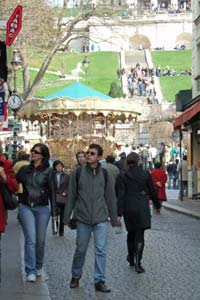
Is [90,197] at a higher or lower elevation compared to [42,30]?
lower

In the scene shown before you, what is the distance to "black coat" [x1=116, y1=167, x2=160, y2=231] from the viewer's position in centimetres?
1162

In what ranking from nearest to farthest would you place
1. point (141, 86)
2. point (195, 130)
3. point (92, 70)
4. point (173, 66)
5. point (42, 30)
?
1. point (195, 130)
2. point (42, 30)
3. point (141, 86)
4. point (92, 70)
5. point (173, 66)

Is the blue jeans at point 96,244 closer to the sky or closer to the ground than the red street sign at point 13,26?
Result: closer to the ground

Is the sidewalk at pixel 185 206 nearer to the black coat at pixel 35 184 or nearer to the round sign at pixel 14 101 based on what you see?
the round sign at pixel 14 101

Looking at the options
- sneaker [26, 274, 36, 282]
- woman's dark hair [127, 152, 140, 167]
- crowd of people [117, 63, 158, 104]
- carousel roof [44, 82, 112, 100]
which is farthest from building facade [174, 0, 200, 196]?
crowd of people [117, 63, 158, 104]

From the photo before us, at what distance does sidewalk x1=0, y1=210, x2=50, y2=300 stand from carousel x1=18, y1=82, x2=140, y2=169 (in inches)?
703

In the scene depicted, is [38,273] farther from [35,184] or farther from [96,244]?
[96,244]

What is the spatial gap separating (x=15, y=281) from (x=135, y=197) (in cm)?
229

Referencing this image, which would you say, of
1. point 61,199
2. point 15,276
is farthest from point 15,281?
point 61,199

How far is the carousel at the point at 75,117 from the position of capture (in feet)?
107

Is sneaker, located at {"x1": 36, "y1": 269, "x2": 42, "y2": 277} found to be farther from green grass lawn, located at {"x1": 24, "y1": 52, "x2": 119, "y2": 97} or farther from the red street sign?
green grass lawn, located at {"x1": 24, "y1": 52, "x2": 119, "y2": 97}

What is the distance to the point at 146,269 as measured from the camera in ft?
38.6

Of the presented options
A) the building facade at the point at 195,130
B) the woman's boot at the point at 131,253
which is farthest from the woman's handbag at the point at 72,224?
the building facade at the point at 195,130

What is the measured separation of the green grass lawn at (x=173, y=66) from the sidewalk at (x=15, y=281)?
61699 millimetres
